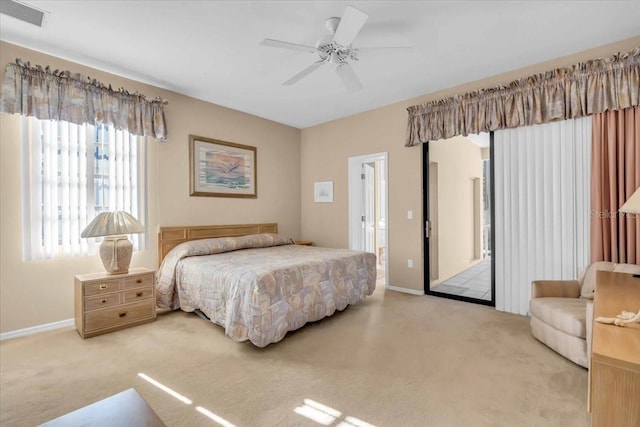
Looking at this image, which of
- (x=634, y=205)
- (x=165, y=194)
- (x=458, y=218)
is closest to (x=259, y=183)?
(x=165, y=194)

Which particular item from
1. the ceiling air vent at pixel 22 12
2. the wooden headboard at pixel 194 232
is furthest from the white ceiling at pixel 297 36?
the wooden headboard at pixel 194 232

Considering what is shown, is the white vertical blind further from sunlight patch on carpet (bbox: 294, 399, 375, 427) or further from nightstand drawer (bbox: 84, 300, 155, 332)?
nightstand drawer (bbox: 84, 300, 155, 332)

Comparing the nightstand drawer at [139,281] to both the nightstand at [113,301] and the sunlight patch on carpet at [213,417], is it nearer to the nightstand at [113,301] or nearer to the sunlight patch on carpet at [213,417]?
the nightstand at [113,301]

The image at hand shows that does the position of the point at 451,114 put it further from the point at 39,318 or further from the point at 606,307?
the point at 39,318

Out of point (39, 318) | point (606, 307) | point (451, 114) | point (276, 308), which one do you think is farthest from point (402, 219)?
point (39, 318)

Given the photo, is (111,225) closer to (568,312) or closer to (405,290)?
(405,290)

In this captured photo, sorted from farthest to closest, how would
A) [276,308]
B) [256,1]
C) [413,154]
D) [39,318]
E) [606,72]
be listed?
[413,154], [39,318], [606,72], [276,308], [256,1]

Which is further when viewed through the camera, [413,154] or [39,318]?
[413,154]

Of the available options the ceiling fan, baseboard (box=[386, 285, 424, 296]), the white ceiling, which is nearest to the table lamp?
the white ceiling

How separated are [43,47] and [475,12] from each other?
13.0ft

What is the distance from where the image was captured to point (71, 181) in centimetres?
316

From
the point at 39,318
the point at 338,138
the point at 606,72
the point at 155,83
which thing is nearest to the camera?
the point at 606,72

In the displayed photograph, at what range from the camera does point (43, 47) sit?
2.88 m

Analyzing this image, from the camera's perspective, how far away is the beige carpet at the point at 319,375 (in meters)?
1.77
